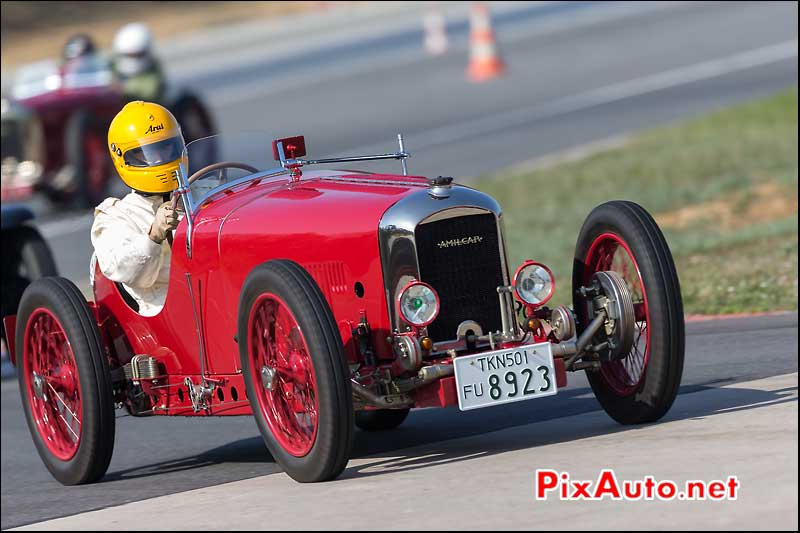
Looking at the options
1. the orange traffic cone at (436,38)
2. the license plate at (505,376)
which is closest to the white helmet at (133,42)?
the orange traffic cone at (436,38)

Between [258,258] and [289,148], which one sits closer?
[258,258]

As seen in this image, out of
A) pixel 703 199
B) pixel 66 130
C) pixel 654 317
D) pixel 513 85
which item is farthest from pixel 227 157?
pixel 513 85

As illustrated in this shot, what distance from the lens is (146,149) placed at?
770 cm

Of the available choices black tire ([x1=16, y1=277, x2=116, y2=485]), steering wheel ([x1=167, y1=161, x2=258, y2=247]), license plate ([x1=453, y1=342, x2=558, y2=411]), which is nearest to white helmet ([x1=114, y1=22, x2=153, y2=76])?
steering wheel ([x1=167, y1=161, x2=258, y2=247])

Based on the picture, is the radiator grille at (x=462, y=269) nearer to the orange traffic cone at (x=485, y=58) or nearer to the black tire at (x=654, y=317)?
the black tire at (x=654, y=317)

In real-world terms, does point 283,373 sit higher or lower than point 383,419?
higher

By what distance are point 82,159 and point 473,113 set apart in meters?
7.51

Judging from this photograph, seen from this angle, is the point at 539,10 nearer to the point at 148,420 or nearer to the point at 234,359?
the point at 148,420

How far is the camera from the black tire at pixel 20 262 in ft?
34.8

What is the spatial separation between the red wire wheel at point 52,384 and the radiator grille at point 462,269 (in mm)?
2092

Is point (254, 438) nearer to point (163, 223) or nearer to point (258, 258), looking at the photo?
point (163, 223)

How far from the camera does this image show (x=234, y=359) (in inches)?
279

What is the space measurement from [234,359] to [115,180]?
44.1 ft

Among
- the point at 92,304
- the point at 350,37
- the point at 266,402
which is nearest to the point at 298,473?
the point at 266,402
